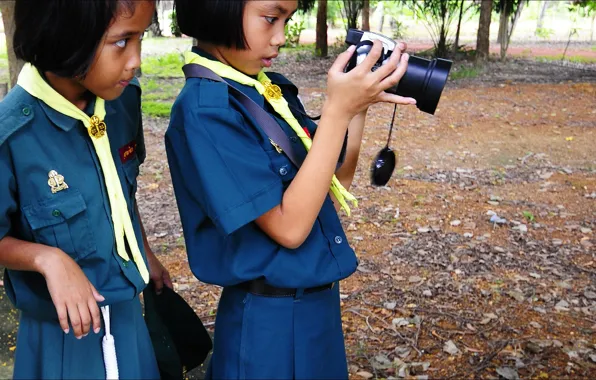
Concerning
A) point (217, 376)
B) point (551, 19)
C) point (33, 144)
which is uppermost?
point (33, 144)

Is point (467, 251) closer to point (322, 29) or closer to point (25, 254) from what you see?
point (25, 254)

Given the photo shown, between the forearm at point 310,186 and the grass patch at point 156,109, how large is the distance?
6.03 m

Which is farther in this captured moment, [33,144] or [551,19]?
[551,19]

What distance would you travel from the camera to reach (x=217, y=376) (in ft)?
4.65

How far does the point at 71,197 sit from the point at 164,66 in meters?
11.0

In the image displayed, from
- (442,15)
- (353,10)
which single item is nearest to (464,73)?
(442,15)

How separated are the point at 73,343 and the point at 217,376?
1.09 feet

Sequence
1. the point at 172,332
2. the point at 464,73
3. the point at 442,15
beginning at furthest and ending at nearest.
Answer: the point at 442,15 < the point at 464,73 < the point at 172,332

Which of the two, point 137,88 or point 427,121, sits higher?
point 137,88

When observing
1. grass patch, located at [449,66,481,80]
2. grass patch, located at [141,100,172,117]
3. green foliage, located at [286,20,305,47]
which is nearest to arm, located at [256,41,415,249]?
grass patch, located at [141,100,172,117]

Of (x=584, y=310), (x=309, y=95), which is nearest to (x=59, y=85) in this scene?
(x=584, y=310)

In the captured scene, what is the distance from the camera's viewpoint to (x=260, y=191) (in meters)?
1.20

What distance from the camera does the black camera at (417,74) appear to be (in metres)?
1.28

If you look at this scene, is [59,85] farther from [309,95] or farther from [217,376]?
[309,95]
